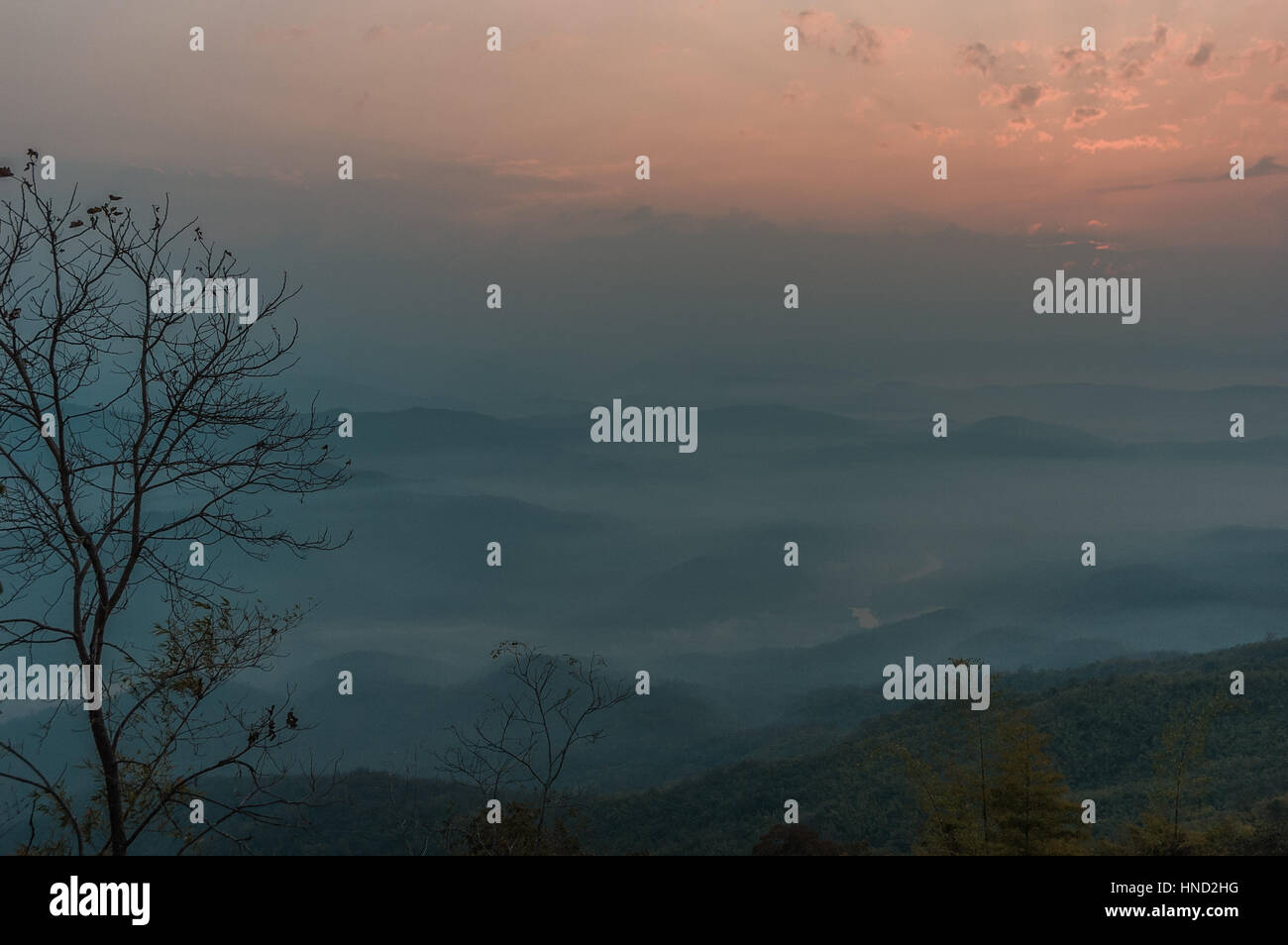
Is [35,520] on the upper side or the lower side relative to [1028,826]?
upper

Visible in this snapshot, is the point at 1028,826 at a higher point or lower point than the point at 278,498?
lower

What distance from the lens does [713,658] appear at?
119 meters

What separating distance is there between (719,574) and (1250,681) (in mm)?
117320

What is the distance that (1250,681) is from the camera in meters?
38.1

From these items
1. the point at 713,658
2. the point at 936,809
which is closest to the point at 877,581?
the point at 713,658
